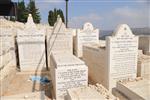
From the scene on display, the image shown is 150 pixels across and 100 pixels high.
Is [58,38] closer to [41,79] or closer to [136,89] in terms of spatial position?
[41,79]

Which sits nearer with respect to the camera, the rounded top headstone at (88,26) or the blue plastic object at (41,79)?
the blue plastic object at (41,79)

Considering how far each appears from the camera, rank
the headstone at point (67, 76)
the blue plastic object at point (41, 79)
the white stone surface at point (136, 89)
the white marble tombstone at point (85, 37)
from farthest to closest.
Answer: the white marble tombstone at point (85, 37), the blue plastic object at point (41, 79), the headstone at point (67, 76), the white stone surface at point (136, 89)

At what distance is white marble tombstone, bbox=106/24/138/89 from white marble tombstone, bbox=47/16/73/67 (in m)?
4.86

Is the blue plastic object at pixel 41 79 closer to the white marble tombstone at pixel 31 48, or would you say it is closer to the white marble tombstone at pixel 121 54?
the white marble tombstone at pixel 31 48

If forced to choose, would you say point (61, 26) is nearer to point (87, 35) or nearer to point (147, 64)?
point (87, 35)

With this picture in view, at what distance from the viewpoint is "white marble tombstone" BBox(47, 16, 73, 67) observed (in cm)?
1295

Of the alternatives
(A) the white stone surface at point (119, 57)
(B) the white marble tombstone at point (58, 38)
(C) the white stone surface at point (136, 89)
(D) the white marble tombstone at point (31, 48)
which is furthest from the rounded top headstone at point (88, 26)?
(C) the white stone surface at point (136, 89)

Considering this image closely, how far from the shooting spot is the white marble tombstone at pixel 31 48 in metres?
12.3

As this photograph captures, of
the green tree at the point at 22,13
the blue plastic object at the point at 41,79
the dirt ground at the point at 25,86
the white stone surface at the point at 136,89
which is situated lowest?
the dirt ground at the point at 25,86

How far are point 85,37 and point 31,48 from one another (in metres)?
4.59

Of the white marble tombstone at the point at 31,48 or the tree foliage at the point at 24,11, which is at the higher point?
the tree foliage at the point at 24,11

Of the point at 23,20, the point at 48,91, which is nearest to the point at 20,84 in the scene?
the point at 48,91

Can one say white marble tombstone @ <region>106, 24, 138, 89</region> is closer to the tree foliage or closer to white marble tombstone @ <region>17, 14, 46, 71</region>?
white marble tombstone @ <region>17, 14, 46, 71</region>

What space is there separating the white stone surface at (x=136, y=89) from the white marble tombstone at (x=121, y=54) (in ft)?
3.28
